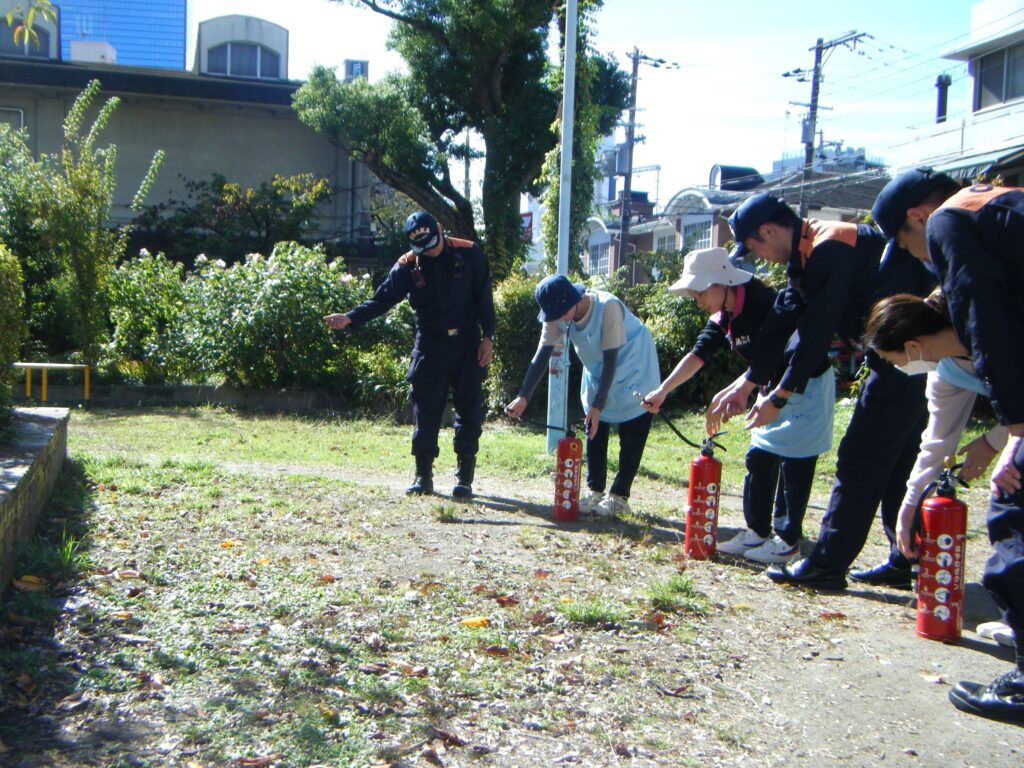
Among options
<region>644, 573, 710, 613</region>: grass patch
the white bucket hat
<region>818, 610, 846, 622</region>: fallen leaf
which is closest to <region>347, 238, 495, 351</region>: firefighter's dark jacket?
the white bucket hat

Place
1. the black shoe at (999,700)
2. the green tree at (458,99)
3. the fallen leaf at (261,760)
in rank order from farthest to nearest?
the green tree at (458,99)
the black shoe at (999,700)
the fallen leaf at (261,760)

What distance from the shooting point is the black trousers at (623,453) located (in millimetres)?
6617

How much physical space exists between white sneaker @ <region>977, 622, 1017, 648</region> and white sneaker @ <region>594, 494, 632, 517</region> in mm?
2695

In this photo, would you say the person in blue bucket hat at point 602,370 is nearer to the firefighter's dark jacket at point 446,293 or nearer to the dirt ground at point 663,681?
the firefighter's dark jacket at point 446,293

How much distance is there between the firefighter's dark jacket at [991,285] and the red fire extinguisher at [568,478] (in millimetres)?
3441

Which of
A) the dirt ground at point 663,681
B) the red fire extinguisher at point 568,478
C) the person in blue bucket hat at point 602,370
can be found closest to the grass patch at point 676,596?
the dirt ground at point 663,681

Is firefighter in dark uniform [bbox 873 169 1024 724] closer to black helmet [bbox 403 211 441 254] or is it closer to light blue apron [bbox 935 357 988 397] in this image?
light blue apron [bbox 935 357 988 397]

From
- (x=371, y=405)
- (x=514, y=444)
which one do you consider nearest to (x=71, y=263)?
(x=371, y=405)

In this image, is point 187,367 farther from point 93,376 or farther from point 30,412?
point 30,412

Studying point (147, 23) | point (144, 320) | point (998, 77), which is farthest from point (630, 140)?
point (147, 23)

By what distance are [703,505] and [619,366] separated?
1.46 meters

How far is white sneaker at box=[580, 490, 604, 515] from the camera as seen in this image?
22.3ft

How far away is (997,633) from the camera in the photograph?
416 cm

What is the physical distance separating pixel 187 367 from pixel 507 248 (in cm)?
959
